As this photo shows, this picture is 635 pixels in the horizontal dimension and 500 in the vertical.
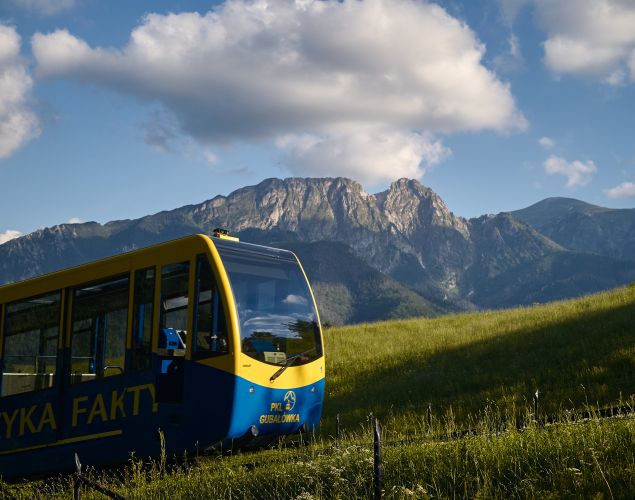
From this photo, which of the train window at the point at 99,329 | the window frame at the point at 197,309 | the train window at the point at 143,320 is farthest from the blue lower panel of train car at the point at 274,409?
the train window at the point at 99,329

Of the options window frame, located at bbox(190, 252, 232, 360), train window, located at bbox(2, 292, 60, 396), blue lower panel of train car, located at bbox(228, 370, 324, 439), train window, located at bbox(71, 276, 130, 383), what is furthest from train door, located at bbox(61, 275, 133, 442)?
blue lower panel of train car, located at bbox(228, 370, 324, 439)

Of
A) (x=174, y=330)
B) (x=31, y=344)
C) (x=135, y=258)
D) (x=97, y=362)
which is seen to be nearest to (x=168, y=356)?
(x=174, y=330)

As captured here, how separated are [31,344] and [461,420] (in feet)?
30.8

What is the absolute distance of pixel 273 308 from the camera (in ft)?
40.8

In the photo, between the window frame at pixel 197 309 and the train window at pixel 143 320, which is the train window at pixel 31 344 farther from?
the window frame at pixel 197 309

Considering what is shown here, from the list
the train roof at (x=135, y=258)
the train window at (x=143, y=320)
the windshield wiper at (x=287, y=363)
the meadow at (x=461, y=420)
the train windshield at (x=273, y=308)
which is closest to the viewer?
the meadow at (x=461, y=420)

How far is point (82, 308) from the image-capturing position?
13.7 metres

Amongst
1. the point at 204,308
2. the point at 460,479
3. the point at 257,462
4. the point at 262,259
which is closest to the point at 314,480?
the point at 460,479

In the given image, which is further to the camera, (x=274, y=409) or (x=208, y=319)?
(x=274, y=409)

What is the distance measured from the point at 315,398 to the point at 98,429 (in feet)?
12.8

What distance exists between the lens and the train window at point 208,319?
37.5ft

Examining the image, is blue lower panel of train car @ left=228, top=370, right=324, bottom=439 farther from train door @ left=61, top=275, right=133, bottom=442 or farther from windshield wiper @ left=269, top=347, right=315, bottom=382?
train door @ left=61, top=275, right=133, bottom=442

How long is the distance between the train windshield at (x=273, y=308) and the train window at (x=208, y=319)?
0.29 m

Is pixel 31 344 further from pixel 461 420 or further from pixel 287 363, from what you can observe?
pixel 461 420
